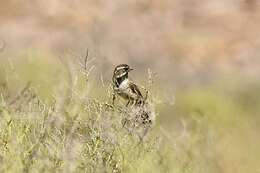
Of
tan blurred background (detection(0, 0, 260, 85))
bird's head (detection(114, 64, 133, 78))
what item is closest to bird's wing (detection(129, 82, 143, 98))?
bird's head (detection(114, 64, 133, 78))

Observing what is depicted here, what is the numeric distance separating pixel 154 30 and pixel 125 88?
18888 mm

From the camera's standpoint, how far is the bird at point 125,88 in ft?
22.7

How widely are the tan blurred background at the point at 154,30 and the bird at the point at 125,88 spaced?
44.2 ft

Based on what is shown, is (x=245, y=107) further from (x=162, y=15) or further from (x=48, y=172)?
(x=162, y=15)

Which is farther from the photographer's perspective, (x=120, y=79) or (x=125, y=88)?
(x=120, y=79)

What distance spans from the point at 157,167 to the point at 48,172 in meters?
0.96

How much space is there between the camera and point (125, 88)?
23.1 feet

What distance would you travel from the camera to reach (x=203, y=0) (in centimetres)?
2733

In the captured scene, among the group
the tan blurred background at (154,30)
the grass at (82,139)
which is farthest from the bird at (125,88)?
the tan blurred background at (154,30)

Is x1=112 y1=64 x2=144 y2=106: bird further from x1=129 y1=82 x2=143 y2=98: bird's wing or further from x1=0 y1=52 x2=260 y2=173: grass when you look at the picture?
x1=0 y1=52 x2=260 y2=173: grass

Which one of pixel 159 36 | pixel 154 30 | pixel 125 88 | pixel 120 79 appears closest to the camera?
pixel 125 88

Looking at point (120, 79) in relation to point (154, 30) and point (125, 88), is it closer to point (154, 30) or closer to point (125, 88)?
point (125, 88)

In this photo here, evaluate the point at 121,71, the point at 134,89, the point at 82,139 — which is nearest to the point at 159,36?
the point at 121,71

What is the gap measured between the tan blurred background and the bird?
13.5 meters
